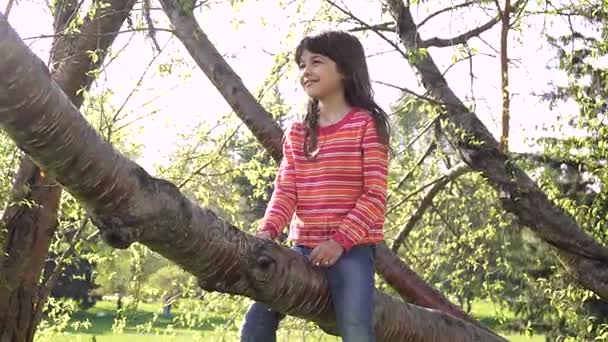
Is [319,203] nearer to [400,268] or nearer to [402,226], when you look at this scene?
[400,268]

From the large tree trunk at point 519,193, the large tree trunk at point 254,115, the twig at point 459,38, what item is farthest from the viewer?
the twig at point 459,38

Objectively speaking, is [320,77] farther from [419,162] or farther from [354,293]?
[419,162]

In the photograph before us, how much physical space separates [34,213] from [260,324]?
6.50 ft

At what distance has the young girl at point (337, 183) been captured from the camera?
2.61 m

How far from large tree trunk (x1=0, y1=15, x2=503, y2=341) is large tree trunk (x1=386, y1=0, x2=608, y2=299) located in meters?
2.27

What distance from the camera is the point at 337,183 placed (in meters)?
2.71

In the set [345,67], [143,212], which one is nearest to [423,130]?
[345,67]

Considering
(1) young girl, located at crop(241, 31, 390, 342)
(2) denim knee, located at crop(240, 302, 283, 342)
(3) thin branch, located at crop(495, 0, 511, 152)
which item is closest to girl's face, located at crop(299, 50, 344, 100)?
(1) young girl, located at crop(241, 31, 390, 342)

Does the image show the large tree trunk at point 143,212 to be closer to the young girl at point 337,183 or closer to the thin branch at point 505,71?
the young girl at point 337,183

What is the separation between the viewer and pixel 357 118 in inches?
108

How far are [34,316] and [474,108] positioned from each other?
285cm

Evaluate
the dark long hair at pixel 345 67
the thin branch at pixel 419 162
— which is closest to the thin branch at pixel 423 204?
the thin branch at pixel 419 162

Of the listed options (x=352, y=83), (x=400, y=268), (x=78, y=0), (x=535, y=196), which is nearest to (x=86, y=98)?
(x=78, y=0)

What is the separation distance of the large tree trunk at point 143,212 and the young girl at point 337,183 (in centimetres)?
12
